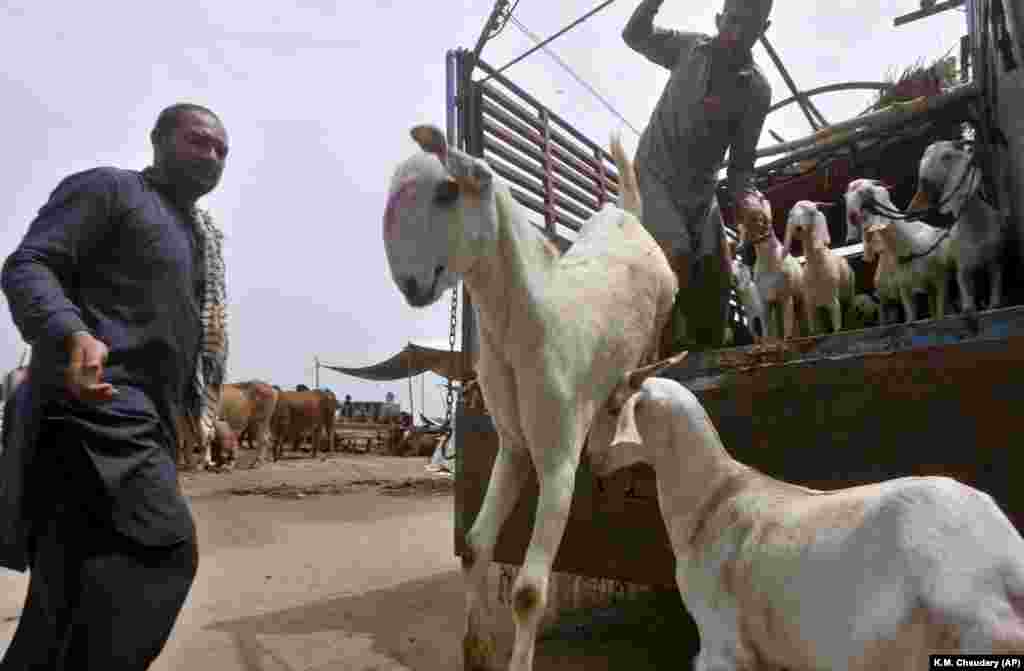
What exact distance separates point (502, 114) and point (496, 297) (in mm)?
2235

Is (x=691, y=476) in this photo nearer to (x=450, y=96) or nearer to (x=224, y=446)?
(x=450, y=96)

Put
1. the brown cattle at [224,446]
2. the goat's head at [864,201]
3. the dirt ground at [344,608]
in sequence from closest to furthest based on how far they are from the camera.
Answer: the dirt ground at [344,608] < the goat's head at [864,201] < the brown cattle at [224,446]

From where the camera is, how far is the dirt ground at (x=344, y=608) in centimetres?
248

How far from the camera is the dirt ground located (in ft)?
8.13

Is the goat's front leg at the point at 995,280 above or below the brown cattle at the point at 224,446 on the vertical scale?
above

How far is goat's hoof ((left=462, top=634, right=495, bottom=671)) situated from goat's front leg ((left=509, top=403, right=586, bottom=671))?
206mm

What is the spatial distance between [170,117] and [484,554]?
124 centimetres

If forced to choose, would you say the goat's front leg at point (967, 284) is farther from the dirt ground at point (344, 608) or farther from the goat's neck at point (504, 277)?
the goat's neck at point (504, 277)

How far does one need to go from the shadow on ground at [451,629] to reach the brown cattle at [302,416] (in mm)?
9742

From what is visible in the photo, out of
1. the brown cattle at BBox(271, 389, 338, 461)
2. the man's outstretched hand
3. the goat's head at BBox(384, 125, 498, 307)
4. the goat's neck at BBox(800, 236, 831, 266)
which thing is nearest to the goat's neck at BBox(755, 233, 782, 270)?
the goat's neck at BBox(800, 236, 831, 266)

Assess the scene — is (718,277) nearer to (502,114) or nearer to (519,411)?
(519,411)

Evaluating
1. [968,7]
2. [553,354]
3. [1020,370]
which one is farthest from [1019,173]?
[553,354]

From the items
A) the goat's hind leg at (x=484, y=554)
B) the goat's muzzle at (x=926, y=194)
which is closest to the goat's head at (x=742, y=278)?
the goat's muzzle at (x=926, y=194)

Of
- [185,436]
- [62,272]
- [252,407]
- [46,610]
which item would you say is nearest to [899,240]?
[185,436]
